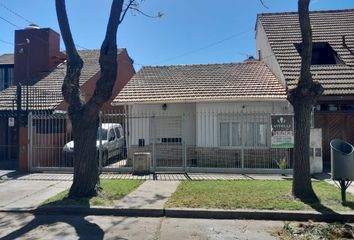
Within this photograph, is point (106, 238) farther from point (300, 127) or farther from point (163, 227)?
point (300, 127)

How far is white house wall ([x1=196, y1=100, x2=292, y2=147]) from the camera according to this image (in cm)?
1598

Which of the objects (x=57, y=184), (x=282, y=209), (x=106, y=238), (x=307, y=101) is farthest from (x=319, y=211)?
(x=57, y=184)

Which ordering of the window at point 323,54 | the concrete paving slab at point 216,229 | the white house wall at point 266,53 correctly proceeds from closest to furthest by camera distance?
the concrete paving slab at point 216,229 < the white house wall at point 266,53 < the window at point 323,54

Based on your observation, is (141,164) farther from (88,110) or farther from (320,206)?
(320,206)

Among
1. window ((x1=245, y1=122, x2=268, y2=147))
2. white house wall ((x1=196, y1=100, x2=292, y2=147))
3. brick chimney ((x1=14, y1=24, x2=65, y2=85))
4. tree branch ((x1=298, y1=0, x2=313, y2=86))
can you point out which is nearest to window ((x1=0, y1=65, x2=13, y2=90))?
brick chimney ((x1=14, y1=24, x2=65, y2=85))

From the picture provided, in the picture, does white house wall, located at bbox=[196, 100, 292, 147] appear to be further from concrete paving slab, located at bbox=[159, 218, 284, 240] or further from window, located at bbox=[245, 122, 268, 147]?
concrete paving slab, located at bbox=[159, 218, 284, 240]

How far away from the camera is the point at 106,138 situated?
16.7 m

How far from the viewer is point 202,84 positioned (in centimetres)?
1811

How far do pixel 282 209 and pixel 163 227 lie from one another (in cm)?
261

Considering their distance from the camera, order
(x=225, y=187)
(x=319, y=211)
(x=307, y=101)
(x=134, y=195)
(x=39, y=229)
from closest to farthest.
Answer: (x=39, y=229), (x=319, y=211), (x=307, y=101), (x=134, y=195), (x=225, y=187)

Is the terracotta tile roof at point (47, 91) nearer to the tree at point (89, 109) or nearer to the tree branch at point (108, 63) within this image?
the tree at point (89, 109)

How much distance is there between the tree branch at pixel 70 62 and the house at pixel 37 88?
598cm

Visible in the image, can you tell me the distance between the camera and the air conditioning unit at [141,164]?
1342 centimetres

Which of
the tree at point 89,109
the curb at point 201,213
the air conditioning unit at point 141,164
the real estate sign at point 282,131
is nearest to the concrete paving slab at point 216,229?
the curb at point 201,213
